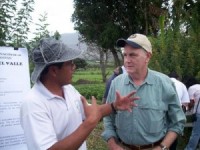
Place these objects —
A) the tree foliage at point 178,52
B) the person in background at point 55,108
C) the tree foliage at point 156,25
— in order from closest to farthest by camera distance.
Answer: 1. the person in background at point 55,108
2. the tree foliage at point 178,52
3. the tree foliage at point 156,25

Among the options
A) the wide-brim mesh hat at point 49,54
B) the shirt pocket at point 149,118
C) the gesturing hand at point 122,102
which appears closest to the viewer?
the wide-brim mesh hat at point 49,54

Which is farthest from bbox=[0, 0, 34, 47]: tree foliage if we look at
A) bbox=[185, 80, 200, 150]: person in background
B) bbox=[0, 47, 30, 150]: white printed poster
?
bbox=[185, 80, 200, 150]: person in background

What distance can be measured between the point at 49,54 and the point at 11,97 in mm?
1531

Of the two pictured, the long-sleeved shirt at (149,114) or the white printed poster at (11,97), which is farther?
the white printed poster at (11,97)

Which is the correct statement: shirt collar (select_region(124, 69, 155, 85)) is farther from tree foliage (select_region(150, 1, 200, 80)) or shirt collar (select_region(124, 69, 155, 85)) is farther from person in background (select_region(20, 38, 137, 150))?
tree foliage (select_region(150, 1, 200, 80))

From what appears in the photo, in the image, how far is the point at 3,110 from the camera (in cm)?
380

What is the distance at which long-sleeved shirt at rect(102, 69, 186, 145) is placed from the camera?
10.9ft

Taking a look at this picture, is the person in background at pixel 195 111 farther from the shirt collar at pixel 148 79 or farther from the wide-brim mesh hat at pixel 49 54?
the wide-brim mesh hat at pixel 49 54

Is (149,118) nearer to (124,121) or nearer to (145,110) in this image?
(145,110)

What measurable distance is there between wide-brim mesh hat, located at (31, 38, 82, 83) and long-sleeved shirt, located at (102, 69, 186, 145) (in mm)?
1013

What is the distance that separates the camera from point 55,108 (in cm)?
246

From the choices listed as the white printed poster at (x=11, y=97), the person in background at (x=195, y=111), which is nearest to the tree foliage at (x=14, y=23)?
the white printed poster at (x=11, y=97)

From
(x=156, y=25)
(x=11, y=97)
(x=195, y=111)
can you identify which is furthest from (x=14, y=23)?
(x=156, y=25)

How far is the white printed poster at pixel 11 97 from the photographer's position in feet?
12.5
